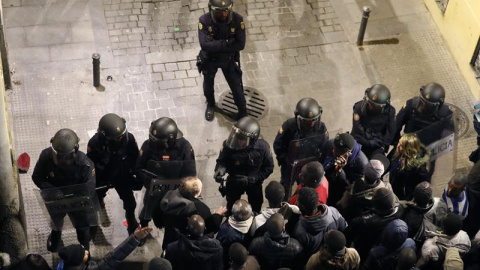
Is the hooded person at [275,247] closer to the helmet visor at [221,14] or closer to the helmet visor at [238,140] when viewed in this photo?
the helmet visor at [238,140]

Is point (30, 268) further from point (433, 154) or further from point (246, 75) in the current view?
point (246, 75)

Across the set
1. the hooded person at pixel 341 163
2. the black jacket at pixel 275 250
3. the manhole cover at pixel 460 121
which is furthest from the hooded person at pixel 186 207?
the manhole cover at pixel 460 121

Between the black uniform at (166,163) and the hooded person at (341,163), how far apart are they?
5.60ft

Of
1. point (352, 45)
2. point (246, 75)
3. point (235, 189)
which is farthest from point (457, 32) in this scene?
point (235, 189)

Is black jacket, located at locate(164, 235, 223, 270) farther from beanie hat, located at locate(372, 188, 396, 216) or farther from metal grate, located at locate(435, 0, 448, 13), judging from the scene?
metal grate, located at locate(435, 0, 448, 13)

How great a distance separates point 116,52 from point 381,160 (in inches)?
208

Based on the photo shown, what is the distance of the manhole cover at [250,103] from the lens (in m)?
12.5

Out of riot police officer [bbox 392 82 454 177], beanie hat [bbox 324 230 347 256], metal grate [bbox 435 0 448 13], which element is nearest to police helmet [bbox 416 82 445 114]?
riot police officer [bbox 392 82 454 177]

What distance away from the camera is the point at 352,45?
1360cm

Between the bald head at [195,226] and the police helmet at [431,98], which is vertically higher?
the police helmet at [431,98]

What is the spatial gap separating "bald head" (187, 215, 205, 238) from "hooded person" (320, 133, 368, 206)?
2169mm

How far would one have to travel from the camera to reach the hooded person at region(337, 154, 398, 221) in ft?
29.5

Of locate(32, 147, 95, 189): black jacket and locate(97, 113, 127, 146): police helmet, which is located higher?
locate(97, 113, 127, 146): police helmet

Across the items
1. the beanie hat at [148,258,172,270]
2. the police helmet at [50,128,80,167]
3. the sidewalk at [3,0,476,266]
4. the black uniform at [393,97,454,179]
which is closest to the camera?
the beanie hat at [148,258,172,270]
